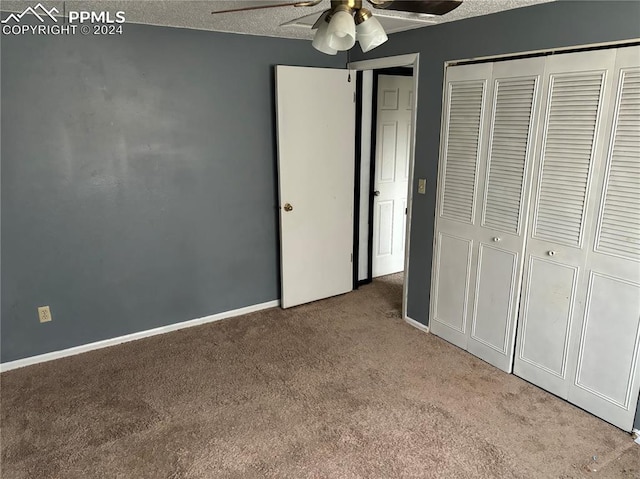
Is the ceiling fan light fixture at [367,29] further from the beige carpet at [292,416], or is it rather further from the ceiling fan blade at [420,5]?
the beige carpet at [292,416]

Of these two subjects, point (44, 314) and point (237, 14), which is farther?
point (44, 314)

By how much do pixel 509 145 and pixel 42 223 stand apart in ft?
9.71

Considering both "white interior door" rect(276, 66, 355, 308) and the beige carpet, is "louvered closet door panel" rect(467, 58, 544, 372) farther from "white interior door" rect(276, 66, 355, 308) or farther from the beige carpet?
"white interior door" rect(276, 66, 355, 308)

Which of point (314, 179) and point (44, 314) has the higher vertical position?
point (314, 179)

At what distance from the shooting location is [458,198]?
9.87 feet

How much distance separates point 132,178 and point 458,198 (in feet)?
7.38

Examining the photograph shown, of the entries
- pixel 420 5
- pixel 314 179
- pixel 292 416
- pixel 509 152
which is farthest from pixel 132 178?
pixel 509 152

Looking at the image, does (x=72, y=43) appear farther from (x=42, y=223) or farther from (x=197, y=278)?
(x=197, y=278)

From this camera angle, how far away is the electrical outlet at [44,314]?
296 centimetres

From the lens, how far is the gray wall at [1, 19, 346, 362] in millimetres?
2748

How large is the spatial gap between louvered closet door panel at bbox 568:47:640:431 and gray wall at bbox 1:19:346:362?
2.30 metres

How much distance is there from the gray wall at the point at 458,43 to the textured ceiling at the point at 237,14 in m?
0.08

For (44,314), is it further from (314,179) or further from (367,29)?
(367,29)

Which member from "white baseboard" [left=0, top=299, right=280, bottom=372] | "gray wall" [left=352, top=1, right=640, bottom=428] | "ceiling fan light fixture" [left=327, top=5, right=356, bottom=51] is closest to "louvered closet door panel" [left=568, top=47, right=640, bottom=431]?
"gray wall" [left=352, top=1, right=640, bottom=428]
